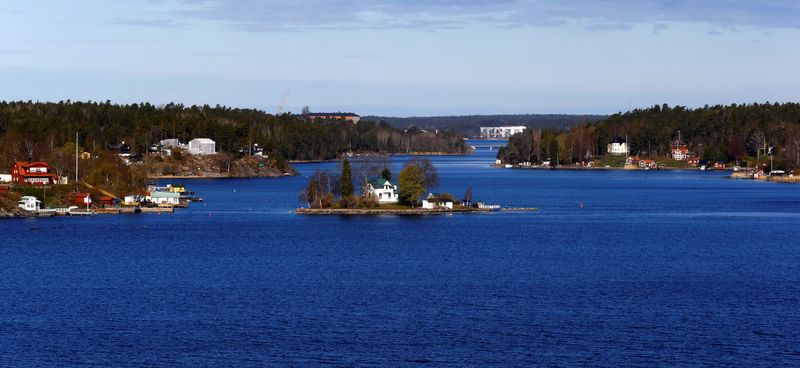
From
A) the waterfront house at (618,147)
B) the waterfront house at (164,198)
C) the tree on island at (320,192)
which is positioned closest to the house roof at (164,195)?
the waterfront house at (164,198)

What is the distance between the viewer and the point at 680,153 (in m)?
155

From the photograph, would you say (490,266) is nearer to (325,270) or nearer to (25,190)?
(325,270)

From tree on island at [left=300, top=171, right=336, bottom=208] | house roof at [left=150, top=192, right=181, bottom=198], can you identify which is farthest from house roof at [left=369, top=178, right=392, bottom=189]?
house roof at [left=150, top=192, right=181, bottom=198]

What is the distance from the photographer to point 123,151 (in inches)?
4678

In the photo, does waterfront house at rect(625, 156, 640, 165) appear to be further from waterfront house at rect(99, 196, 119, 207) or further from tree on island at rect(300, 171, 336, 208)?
waterfront house at rect(99, 196, 119, 207)

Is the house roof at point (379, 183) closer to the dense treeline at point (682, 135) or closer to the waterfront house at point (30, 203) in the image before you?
the waterfront house at point (30, 203)

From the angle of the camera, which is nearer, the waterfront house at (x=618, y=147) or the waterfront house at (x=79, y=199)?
the waterfront house at (x=79, y=199)

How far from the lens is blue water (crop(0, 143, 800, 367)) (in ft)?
90.7

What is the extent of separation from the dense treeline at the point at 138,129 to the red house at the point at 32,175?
38.2ft

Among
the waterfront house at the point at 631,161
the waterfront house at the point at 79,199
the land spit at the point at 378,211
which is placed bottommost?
the land spit at the point at 378,211

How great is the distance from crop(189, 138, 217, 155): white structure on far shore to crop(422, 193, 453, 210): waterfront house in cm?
6014

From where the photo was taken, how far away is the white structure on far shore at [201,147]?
12462 centimetres

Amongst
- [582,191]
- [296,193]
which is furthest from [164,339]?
[582,191]

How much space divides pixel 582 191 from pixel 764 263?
174ft
